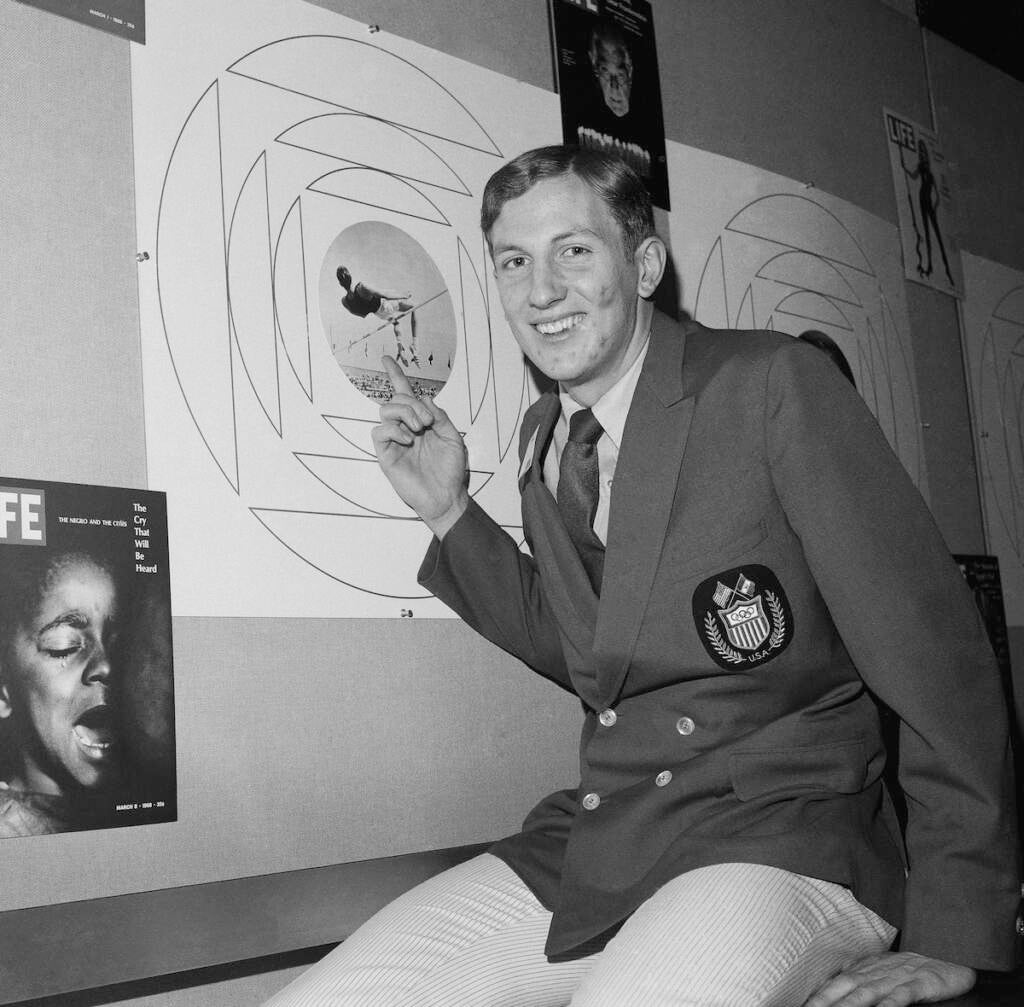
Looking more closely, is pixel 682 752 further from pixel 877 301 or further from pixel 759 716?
pixel 877 301

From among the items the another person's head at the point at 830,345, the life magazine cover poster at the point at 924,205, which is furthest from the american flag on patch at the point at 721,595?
the life magazine cover poster at the point at 924,205

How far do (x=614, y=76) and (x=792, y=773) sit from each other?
1071 millimetres

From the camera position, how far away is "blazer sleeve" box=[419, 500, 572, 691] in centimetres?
135

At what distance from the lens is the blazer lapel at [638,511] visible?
114 centimetres

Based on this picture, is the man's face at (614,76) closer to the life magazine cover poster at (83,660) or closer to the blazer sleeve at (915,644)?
the blazer sleeve at (915,644)

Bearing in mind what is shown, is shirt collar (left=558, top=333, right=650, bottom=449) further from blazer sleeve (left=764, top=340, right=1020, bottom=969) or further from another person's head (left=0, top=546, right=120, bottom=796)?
another person's head (left=0, top=546, right=120, bottom=796)

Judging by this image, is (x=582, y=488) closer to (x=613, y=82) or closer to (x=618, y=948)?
(x=618, y=948)

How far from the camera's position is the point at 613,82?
1753 mm

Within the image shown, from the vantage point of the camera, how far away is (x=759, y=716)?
1.11 m

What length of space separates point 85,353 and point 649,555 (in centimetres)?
54

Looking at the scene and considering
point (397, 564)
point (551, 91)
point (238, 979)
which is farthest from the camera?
point (551, 91)

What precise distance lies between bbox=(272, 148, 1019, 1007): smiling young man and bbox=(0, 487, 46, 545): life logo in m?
0.44

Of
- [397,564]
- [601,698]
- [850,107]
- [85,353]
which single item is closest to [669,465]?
[601,698]

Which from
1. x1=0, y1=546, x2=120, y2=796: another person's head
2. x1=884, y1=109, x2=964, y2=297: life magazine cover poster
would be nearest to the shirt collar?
x1=0, y1=546, x2=120, y2=796: another person's head
